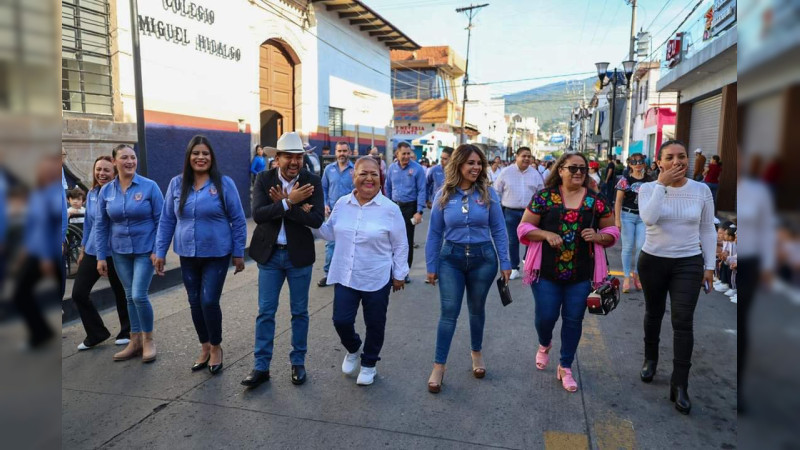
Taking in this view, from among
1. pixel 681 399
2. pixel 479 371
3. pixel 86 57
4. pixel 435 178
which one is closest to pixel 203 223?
pixel 479 371

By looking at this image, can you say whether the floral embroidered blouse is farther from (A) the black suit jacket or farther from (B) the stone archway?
(B) the stone archway

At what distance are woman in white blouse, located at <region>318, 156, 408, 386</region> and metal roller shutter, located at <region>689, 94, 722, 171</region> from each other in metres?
13.2

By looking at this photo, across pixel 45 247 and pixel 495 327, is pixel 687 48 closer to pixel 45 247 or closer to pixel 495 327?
pixel 495 327

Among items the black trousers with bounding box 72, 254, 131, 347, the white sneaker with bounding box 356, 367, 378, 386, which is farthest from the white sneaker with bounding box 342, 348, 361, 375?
the black trousers with bounding box 72, 254, 131, 347

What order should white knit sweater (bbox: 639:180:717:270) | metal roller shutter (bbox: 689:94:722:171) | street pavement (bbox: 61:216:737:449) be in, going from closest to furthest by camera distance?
street pavement (bbox: 61:216:737:449)
white knit sweater (bbox: 639:180:717:270)
metal roller shutter (bbox: 689:94:722:171)

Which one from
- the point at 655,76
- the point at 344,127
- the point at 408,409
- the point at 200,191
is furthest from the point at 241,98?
the point at 655,76

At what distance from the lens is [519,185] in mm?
7676

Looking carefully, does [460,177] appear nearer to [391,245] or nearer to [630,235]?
[391,245]

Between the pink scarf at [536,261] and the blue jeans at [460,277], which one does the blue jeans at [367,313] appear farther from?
the pink scarf at [536,261]

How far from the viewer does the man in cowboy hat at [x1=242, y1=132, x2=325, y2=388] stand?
413 centimetres

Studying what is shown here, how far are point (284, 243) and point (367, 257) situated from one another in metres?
0.65

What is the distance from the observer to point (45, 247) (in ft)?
2.10

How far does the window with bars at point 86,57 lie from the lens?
9086 mm

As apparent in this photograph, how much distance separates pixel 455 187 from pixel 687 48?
535 inches
